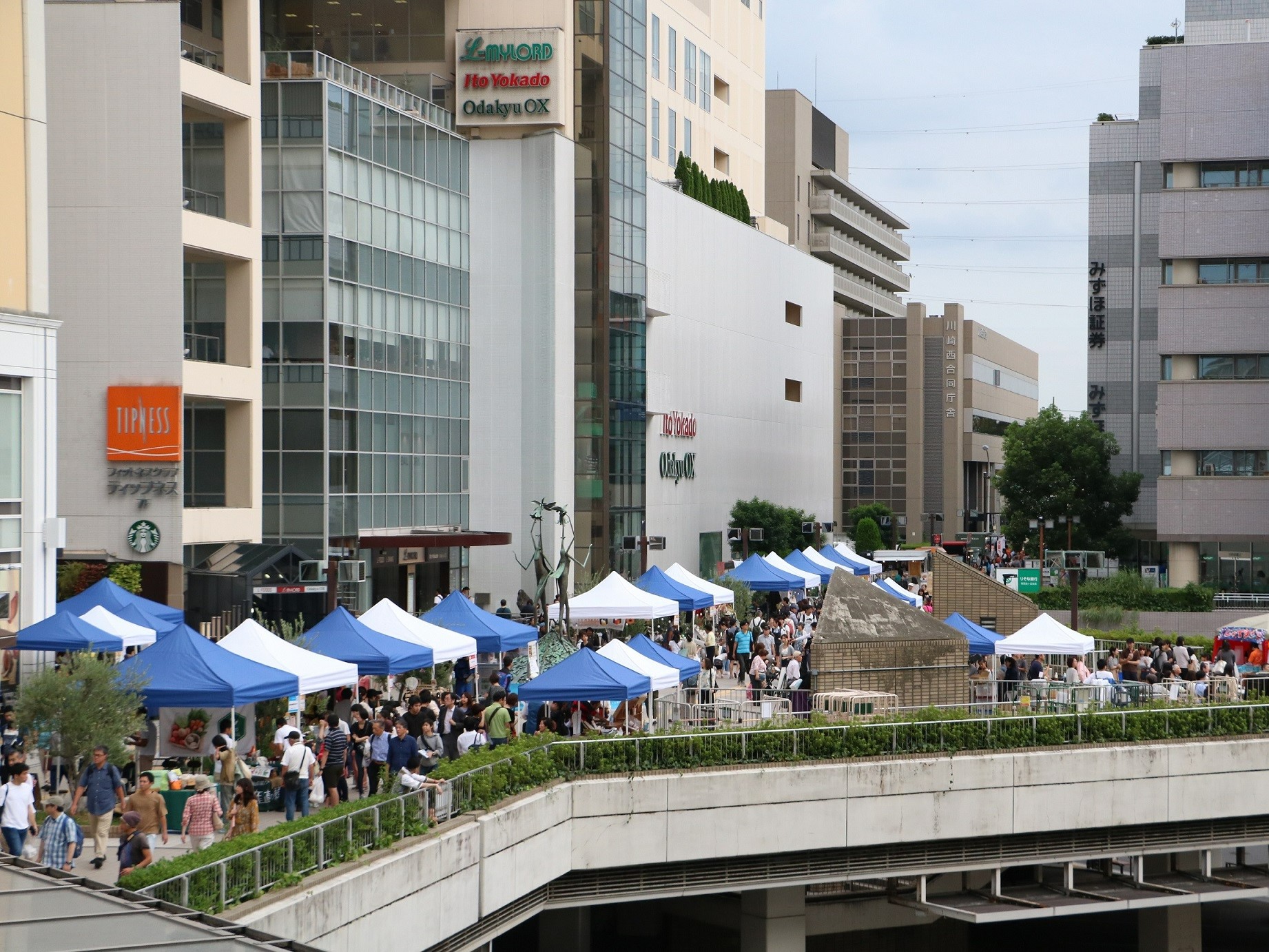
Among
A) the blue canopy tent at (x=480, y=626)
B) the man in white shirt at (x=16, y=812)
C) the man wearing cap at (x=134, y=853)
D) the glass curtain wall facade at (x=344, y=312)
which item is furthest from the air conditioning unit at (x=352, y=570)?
the man wearing cap at (x=134, y=853)

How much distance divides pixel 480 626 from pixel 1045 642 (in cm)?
1054

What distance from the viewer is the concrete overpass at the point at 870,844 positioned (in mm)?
20172

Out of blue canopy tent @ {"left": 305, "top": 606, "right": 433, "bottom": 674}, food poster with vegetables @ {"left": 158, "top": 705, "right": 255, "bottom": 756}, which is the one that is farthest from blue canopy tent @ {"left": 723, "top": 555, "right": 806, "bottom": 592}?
food poster with vegetables @ {"left": 158, "top": 705, "right": 255, "bottom": 756}

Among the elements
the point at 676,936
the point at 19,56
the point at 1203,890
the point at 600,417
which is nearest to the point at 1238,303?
the point at 600,417

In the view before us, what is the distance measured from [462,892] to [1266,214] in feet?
159

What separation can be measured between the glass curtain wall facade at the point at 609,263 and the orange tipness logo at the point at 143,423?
65.4 feet

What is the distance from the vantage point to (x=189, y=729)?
20953mm

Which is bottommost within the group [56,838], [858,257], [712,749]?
[712,749]

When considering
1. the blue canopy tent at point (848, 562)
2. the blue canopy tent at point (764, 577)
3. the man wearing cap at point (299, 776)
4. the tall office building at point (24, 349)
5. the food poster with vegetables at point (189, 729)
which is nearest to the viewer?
the man wearing cap at point (299, 776)

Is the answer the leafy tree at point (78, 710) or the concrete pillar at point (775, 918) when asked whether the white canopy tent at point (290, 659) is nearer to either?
the leafy tree at point (78, 710)

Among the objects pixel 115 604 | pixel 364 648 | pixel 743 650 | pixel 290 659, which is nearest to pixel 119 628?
pixel 115 604

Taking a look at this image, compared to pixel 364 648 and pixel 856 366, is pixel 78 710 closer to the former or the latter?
pixel 364 648

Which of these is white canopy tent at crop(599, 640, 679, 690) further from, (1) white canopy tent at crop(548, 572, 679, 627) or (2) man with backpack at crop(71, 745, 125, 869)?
(2) man with backpack at crop(71, 745, 125, 869)

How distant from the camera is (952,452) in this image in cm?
11381
